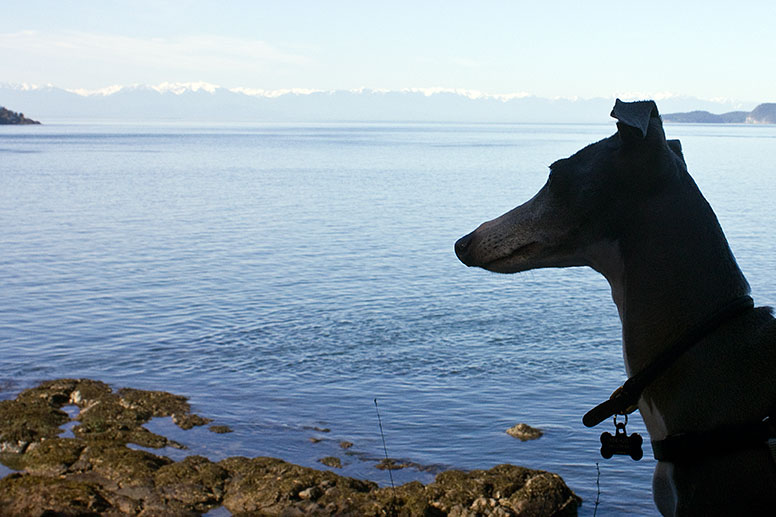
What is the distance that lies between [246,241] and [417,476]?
939 inches

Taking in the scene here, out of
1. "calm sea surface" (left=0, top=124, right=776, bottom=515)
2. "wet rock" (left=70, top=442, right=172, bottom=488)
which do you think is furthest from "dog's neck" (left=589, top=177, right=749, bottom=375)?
"wet rock" (left=70, top=442, right=172, bottom=488)

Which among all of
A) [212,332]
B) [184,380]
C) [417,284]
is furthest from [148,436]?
[417,284]

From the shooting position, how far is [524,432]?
12602 millimetres

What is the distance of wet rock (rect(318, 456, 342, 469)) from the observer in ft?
37.7

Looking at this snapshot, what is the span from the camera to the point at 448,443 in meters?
12.4

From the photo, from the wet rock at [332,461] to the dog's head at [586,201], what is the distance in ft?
27.1

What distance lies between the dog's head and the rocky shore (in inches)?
232

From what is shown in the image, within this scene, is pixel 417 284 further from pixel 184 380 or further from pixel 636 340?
pixel 636 340

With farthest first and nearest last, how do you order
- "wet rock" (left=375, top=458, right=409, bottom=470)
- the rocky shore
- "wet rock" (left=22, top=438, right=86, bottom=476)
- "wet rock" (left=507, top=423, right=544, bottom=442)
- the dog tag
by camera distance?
"wet rock" (left=507, top=423, right=544, bottom=442)
"wet rock" (left=375, top=458, right=409, bottom=470)
"wet rock" (left=22, top=438, right=86, bottom=476)
the rocky shore
the dog tag

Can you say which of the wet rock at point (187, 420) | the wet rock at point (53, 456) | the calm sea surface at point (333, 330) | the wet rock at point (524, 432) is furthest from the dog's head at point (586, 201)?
the wet rock at point (187, 420)

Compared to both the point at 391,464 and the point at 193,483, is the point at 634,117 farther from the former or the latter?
the point at 391,464

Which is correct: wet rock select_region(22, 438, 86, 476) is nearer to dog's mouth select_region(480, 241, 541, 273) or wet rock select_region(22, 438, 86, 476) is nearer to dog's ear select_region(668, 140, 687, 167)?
dog's mouth select_region(480, 241, 541, 273)

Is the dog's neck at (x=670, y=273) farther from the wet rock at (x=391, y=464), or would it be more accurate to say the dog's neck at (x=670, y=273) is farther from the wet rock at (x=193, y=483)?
the wet rock at (x=391, y=464)

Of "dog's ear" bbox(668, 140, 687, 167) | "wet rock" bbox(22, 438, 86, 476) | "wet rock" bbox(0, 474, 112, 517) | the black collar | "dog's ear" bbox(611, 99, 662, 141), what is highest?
"dog's ear" bbox(611, 99, 662, 141)
